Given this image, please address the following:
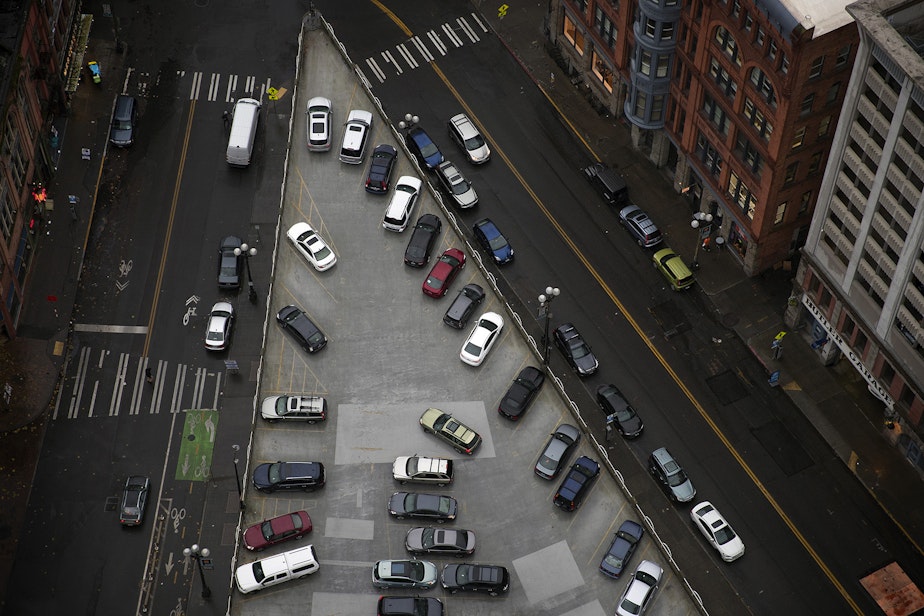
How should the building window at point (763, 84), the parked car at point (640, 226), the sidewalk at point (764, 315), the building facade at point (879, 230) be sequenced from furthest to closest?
1. the parked car at point (640, 226)
2. the sidewalk at point (764, 315)
3. the building window at point (763, 84)
4. the building facade at point (879, 230)

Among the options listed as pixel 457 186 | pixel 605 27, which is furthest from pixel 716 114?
pixel 457 186

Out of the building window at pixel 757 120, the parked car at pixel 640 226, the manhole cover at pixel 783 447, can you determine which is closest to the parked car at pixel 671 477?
the manhole cover at pixel 783 447

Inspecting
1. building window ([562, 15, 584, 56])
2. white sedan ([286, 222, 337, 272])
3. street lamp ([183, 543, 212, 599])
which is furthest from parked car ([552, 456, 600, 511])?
building window ([562, 15, 584, 56])

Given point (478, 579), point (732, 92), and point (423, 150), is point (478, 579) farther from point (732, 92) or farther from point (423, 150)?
point (423, 150)

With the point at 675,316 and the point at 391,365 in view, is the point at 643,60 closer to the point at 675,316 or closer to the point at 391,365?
the point at 675,316

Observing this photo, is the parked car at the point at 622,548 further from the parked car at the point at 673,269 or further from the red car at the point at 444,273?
the parked car at the point at 673,269

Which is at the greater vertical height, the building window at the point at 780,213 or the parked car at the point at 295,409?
the building window at the point at 780,213

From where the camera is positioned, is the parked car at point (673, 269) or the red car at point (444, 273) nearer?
the red car at point (444, 273)
